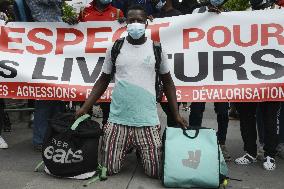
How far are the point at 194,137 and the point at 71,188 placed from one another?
1167 mm

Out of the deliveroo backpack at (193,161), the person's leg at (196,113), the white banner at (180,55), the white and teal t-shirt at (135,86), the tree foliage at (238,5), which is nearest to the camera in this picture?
the deliveroo backpack at (193,161)

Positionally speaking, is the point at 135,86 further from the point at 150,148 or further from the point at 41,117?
the point at 41,117

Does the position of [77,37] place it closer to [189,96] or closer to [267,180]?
[189,96]

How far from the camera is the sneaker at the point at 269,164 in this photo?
16.0 ft

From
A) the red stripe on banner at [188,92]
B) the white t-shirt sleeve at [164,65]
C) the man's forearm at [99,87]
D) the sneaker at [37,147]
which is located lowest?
the sneaker at [37,147]

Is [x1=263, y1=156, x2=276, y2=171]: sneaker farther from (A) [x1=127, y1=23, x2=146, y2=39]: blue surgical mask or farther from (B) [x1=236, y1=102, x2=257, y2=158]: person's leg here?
(A) [x1=127, y1=23, x2=146, y2=39]: blue surgical mask

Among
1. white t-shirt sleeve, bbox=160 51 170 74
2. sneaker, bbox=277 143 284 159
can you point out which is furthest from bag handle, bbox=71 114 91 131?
sneaker, bbox=277 143 284 159

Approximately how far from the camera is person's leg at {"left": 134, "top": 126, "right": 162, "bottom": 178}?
4.46m

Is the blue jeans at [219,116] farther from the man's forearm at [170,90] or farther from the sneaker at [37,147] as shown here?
the sneaker at [37,147]

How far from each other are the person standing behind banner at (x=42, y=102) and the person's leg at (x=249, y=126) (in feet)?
7.04

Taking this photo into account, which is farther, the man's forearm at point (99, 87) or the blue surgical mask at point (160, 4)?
the blue surgical mask at point (160, 4)

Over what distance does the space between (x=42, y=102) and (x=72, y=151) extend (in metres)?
1.43

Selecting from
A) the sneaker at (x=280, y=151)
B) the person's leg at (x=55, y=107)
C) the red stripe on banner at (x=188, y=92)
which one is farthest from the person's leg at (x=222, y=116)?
the person's leg at (x=55, y=107)

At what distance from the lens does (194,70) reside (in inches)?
212
